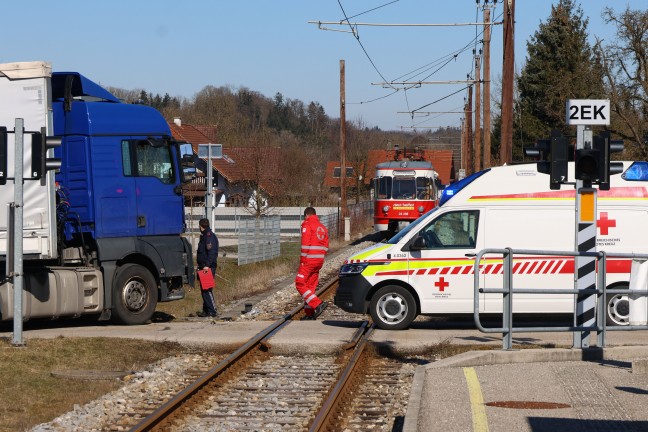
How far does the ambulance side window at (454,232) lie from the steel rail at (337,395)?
6.32ft

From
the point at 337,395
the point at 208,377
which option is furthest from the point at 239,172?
the point at 337,395

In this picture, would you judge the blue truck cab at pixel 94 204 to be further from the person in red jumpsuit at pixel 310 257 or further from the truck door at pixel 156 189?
the person in red jumpsuit at pixel 310 257

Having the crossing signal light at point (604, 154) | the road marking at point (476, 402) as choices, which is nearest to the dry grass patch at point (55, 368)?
the road marking at point (476, 402)

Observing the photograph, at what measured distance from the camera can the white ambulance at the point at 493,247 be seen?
15.4 m

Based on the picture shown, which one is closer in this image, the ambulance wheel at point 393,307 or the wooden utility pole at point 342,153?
the ambulance wheel at point 393,307

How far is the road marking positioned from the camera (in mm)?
8592

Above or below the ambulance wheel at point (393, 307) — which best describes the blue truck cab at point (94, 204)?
above

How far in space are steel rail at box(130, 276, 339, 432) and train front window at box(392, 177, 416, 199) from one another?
24.1 metres

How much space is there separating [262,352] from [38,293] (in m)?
3.78

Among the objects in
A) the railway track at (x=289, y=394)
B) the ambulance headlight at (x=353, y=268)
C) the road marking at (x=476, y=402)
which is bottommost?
the railway track at (x=289, y=394)

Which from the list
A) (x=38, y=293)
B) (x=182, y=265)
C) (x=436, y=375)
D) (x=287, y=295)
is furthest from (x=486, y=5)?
(x=436, y=375)

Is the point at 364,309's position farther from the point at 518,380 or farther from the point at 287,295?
the point at 287,295

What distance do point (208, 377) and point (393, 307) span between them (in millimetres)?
4695

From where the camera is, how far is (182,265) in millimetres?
18156
